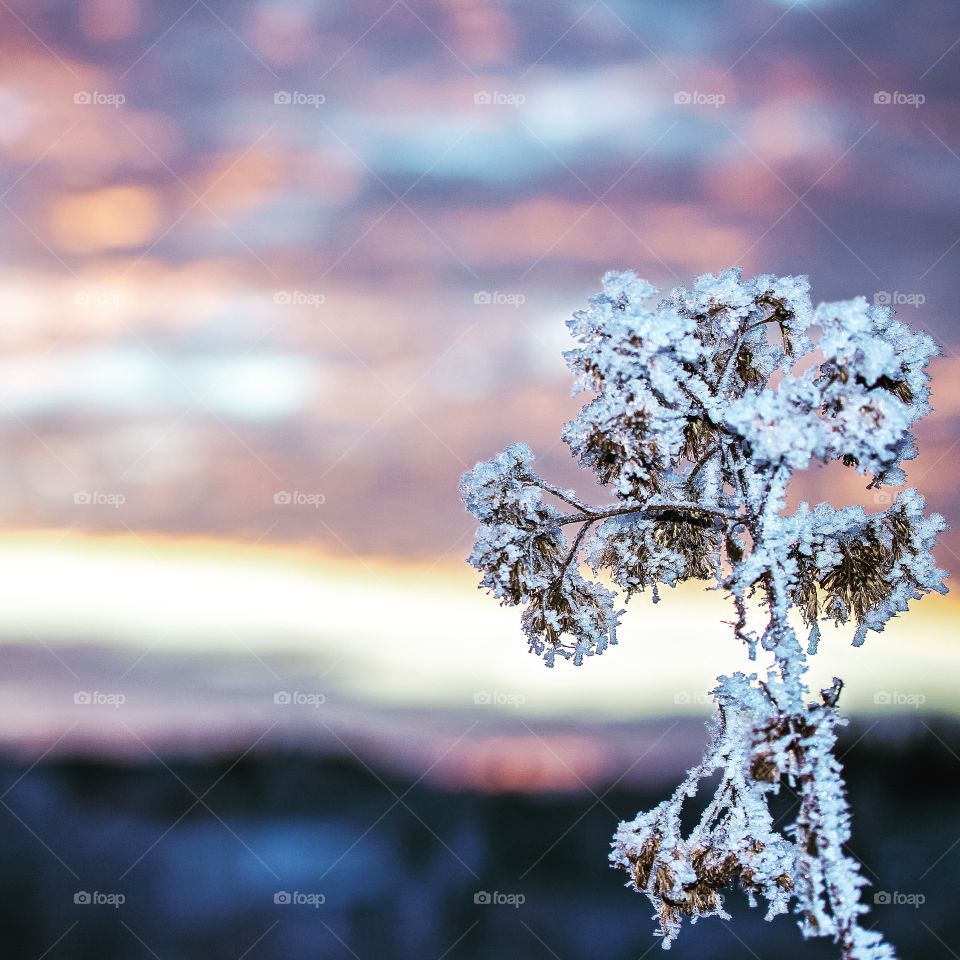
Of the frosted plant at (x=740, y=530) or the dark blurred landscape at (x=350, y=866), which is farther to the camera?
the dark blurred landscape at (x=350, y=866)

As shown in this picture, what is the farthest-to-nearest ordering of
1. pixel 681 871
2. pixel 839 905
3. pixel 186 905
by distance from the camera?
1. pixel 186 905
2. pixel 681 871
3. pixel 839 905

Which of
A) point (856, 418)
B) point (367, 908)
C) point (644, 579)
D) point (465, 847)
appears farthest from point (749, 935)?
point (856, 418)

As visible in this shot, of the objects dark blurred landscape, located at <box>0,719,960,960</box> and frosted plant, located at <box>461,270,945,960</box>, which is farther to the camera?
dark blurred landscape, located at <box>0,719,960,960</box>

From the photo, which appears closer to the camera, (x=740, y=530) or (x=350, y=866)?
(x=740, y=530)

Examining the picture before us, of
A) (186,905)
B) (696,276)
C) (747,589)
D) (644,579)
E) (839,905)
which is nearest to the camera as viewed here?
(839,905)

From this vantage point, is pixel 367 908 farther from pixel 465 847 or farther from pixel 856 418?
pixel 856 418
